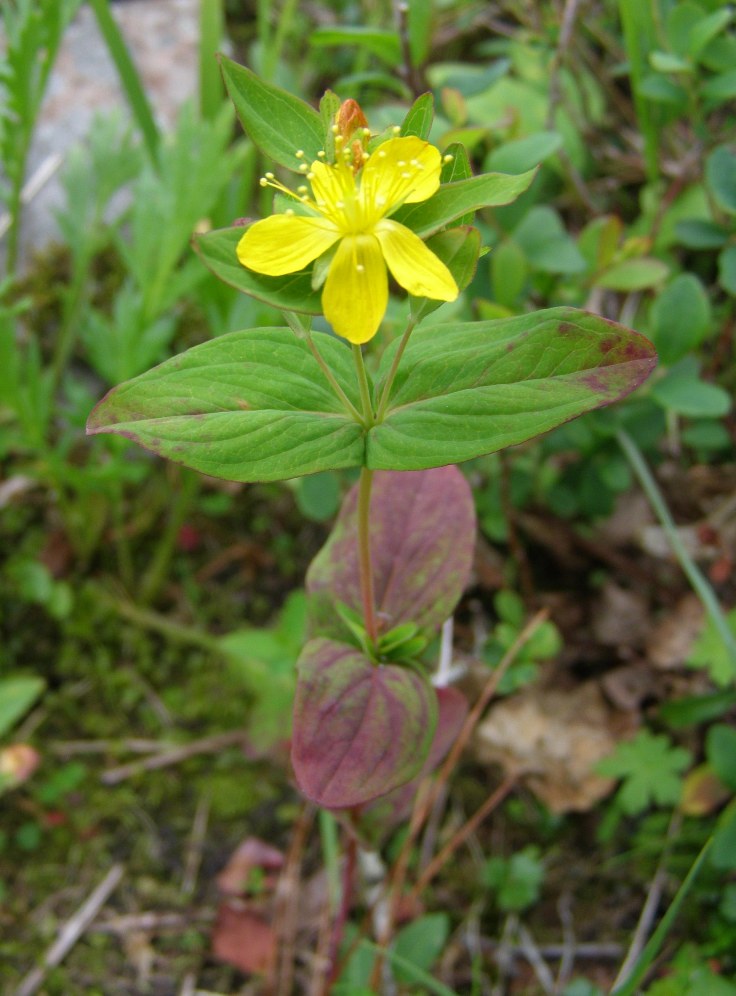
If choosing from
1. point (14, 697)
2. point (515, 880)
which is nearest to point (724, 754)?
point (515, 880)

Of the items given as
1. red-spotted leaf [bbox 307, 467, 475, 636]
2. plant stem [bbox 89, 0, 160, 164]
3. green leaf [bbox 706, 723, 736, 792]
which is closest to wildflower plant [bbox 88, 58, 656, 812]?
red-spotted leaf [bbox 307, 467, 475, 636]

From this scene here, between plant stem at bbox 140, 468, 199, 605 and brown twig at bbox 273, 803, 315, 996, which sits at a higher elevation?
plant stem at bbox 140, 468, 199, 605

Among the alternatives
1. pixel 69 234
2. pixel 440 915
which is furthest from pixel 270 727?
pixel 69 234

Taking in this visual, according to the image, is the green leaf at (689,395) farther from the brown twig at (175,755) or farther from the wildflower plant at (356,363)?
the brown twig at (175,755)

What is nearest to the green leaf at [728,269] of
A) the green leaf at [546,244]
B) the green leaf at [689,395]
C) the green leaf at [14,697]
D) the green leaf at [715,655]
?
the green leaf at [689,395]

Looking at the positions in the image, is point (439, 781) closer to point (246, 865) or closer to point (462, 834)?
point (462, 834)

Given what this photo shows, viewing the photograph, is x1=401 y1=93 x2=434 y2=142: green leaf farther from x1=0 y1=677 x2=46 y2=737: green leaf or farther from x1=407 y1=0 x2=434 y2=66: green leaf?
x1=0 y1=677 x2=46 y2=737: green leaf
